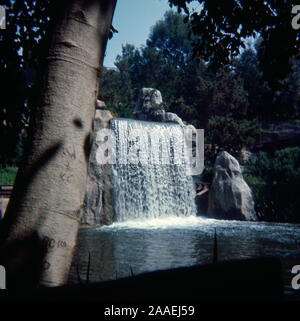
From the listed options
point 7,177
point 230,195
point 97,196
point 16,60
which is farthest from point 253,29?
point 7,177

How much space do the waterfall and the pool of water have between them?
15.3ft

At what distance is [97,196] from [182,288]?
14.7 meters

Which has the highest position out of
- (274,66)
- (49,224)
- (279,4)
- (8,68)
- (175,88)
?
(175,88)

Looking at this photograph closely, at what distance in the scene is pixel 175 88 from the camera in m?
39.4

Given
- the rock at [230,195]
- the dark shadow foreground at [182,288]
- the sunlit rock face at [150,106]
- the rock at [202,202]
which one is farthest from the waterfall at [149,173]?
the dark shadow foreground at [182,288]

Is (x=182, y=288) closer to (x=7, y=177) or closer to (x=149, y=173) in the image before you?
(x=149, y=173)

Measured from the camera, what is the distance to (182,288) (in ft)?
4.01

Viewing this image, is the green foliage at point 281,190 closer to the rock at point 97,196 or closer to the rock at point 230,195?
the rock at point 230,195

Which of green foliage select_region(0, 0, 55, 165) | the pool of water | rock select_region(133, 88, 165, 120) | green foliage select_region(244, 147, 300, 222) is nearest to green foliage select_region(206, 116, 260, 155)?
→ green foliage select_region(244, 147, 300, 222)

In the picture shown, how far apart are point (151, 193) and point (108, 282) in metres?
16.9

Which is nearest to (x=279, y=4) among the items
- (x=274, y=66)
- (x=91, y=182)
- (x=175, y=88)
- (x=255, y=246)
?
(x=274, y=66)

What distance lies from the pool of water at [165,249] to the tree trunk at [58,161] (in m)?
4.37
